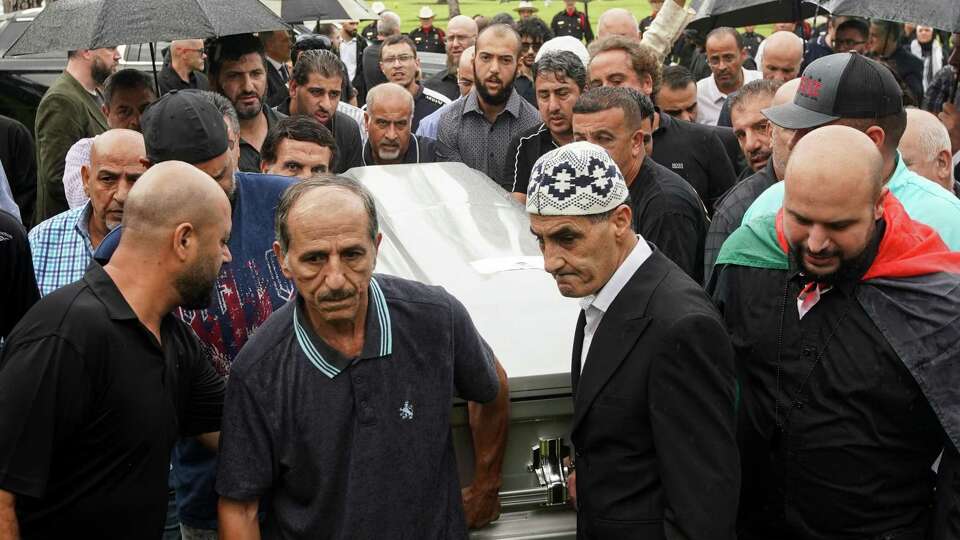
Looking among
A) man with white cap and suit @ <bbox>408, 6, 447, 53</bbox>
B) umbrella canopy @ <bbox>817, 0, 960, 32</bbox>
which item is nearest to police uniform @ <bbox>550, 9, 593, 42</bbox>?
man with white cap and suit @ <bbox>408, 6, 447, 53</bbox>

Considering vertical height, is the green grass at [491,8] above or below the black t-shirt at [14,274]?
below

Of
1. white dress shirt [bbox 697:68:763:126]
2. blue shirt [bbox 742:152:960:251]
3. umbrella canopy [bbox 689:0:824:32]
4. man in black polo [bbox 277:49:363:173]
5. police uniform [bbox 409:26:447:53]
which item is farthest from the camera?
police uniform [bbox 409:26:447:53]

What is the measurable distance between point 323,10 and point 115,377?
444cm

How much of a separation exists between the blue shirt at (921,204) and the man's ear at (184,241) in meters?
1.52

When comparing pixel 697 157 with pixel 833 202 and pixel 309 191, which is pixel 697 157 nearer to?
pixel 833 202

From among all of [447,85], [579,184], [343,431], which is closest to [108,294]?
[343,431]

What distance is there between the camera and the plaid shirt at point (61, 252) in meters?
3.72

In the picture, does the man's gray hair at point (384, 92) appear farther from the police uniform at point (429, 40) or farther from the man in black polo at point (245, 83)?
the police uniform at point (429, 40)

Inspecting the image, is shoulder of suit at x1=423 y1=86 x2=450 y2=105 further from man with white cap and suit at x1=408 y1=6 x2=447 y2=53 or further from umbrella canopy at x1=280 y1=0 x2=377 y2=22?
man with white cap and suit at x1=408 y1=6 x2=447 y2=53

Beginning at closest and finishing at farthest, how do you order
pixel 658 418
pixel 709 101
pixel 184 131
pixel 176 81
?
pixel 658 418, pixel 184 131, pixel 176 81, pixel 709 101

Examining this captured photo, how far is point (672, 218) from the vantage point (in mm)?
3795

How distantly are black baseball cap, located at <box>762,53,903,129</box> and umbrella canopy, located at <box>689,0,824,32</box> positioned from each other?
3.40m

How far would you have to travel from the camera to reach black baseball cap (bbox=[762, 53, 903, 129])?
3.21m

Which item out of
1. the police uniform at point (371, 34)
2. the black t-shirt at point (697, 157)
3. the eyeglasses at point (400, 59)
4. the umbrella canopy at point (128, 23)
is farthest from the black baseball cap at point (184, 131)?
the police uniform at point (371, 34)
